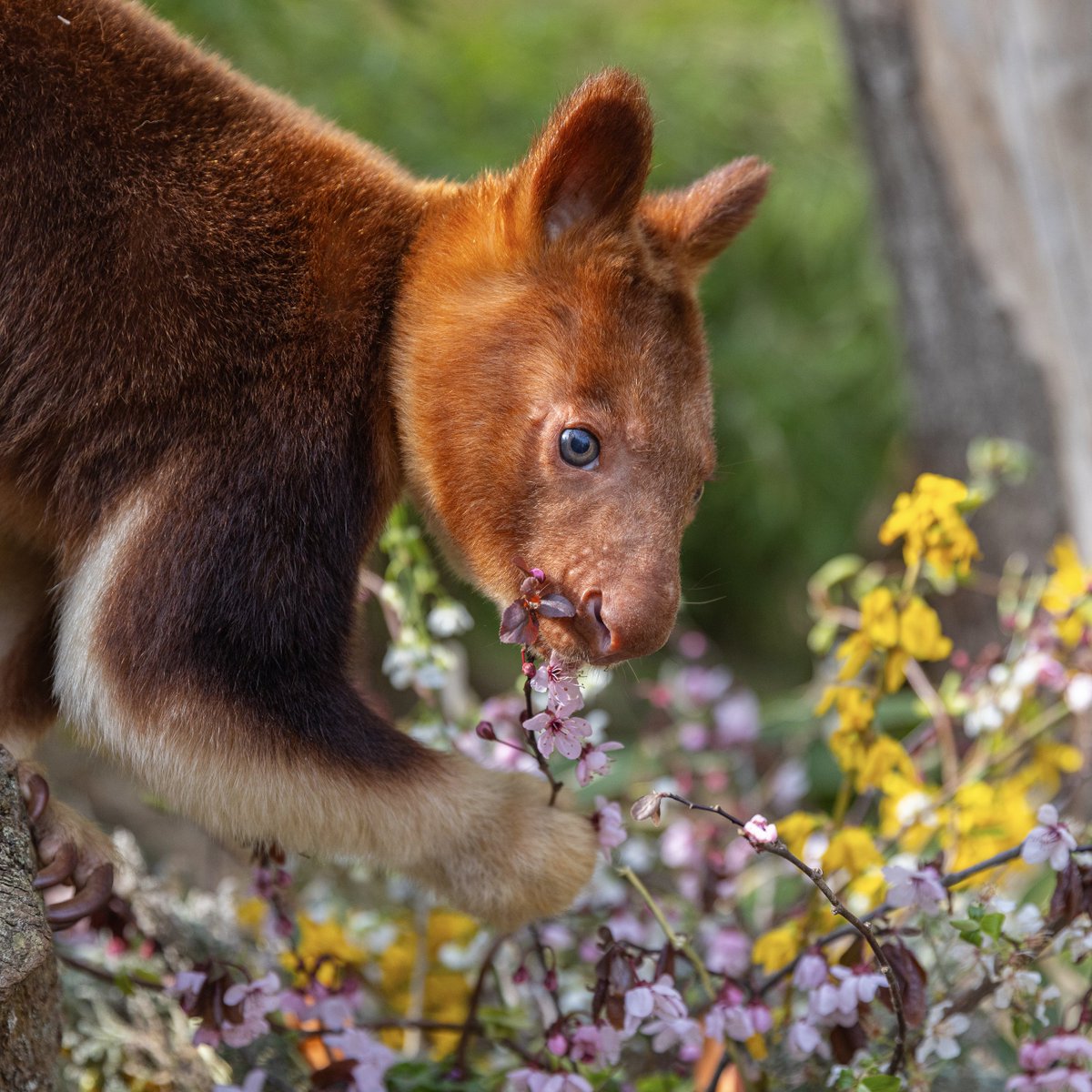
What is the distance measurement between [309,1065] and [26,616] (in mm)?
787

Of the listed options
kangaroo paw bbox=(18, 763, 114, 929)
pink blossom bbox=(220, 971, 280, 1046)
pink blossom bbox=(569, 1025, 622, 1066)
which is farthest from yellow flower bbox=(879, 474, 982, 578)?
kangaroo paw bbox=(18, 763, 114, 929)

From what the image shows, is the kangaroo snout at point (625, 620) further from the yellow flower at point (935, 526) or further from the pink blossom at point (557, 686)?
the yellow flower at point (935, 526)

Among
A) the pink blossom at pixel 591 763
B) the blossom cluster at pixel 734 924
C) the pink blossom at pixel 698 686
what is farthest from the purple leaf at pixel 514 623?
the pink blossom at pixel 698 686

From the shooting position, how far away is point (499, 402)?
1725 millimetres

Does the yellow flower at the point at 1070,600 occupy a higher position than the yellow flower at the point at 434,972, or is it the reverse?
the yellow flower at the point at 1070,600

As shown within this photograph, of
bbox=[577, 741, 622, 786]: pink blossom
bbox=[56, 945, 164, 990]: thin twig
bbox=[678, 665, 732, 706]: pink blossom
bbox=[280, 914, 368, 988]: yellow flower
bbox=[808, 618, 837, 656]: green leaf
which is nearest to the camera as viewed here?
bbox=[577, 741, 622, 786]: pink blossom

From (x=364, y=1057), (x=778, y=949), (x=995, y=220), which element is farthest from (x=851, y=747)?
(x=995, y=220)

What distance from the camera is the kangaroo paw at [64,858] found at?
1.70 metres

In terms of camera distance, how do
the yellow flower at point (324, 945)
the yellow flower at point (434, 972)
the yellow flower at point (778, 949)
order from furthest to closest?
the yellow flower at point (434, 972) < the yellow flower at point (324, 945) < the yellow flower at point (778, 949)

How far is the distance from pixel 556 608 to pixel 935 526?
2.18ft

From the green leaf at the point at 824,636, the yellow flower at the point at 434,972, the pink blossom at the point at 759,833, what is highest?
the pink blossom at the point at 759,833

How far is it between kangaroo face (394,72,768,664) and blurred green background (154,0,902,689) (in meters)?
2.89

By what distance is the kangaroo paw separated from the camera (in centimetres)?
170

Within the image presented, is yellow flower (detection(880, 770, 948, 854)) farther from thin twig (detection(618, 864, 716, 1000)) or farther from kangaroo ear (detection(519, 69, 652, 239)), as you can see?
kangaroo ear (detection(519, 69, 652, 239))
